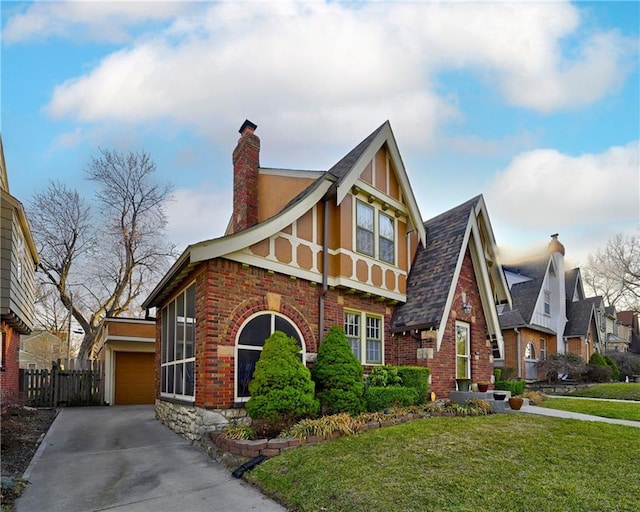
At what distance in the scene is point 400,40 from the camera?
36.2ft

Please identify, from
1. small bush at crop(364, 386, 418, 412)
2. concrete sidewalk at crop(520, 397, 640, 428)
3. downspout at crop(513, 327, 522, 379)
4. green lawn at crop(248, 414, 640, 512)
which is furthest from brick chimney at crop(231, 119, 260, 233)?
downspout at crop(513, 327, 522, 379)

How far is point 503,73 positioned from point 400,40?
3.07m

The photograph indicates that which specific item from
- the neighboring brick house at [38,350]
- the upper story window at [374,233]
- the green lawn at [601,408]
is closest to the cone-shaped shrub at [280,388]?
the upper story window at [374,233]

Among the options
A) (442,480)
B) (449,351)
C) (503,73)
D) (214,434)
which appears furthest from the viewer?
(449,351)

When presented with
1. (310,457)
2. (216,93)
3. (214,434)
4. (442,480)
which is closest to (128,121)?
(216,93)

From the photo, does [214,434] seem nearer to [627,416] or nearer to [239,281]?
[239,281]

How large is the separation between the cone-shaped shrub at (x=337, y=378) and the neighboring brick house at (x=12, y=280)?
752 cm

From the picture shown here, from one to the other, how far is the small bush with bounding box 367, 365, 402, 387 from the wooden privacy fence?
484 inches

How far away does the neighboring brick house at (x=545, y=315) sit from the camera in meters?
23.0

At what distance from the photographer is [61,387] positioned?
16.8m

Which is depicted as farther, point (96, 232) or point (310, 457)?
point (96, 232)

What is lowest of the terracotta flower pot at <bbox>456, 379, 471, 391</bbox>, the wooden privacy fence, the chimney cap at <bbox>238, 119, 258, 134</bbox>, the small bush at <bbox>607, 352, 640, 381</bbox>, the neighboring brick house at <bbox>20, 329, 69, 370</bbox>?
the neighboring brick house at <bbox>20, 329, 69, 370</bbox>

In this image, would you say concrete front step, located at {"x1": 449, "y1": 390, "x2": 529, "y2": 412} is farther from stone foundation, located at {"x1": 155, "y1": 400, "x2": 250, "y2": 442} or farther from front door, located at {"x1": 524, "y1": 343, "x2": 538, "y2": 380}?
front door, located at {"x1": 524, "y1": 343, "x2": 538, "y2": 380}

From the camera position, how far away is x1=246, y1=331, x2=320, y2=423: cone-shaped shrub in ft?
26.8
